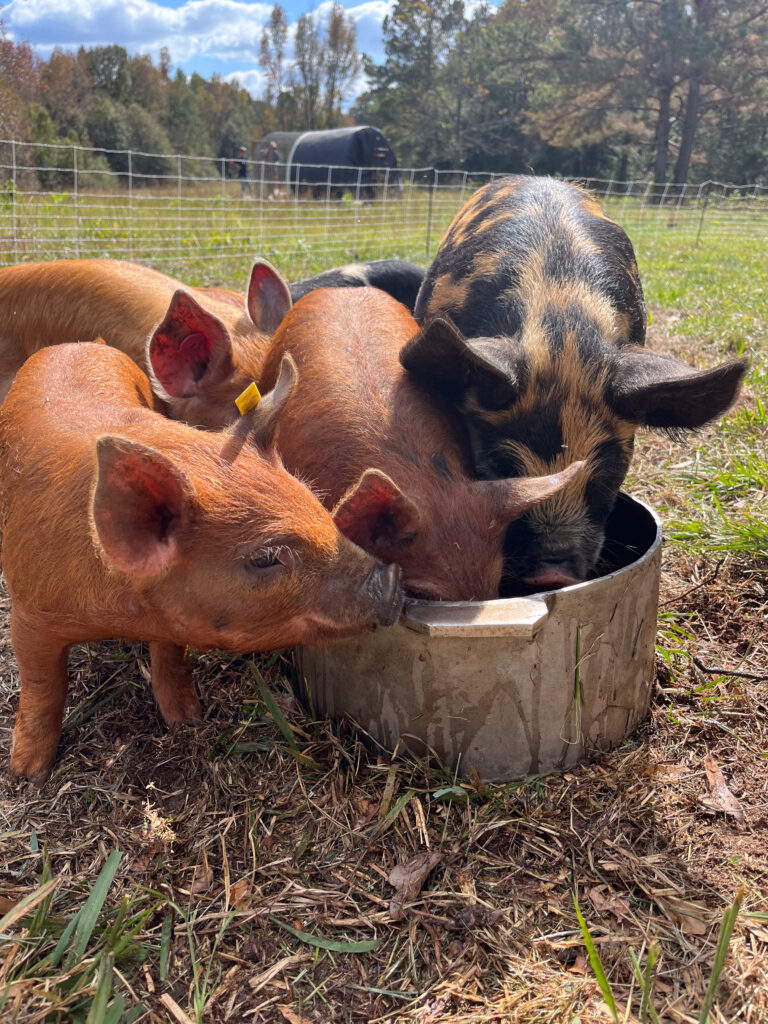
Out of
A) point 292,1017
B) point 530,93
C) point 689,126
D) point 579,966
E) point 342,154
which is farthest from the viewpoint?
point 530,93

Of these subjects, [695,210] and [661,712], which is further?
[695,210]

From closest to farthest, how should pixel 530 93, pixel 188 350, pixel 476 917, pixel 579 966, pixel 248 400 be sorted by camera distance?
pixel 579 966, pixel 476 917, pixel 248 400, pixel 188 350, pixel 530 93

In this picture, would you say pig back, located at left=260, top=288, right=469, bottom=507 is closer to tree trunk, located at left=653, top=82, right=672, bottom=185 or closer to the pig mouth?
the pig mouth

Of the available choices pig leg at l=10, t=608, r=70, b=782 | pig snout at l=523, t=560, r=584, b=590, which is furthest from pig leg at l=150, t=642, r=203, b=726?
pig snout at l=523, t=560, r=584, b=590

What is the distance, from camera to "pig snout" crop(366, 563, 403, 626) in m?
2.10

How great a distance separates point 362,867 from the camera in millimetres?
2232

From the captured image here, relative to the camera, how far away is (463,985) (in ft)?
6.28

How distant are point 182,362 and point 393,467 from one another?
128 cm

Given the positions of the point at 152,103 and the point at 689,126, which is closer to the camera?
the point at 689,126

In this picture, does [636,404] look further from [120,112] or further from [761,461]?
[120,112]

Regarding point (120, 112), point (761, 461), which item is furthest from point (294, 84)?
point (761, 461)

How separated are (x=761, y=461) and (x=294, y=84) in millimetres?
64285

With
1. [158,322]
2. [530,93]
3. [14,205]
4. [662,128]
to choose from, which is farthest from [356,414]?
[530,93]

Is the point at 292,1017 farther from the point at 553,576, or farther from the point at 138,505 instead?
the point at 553,576
